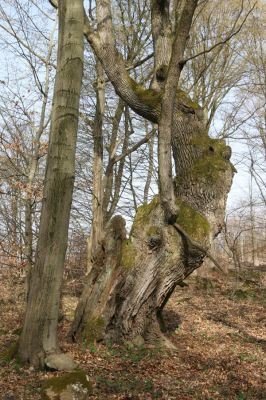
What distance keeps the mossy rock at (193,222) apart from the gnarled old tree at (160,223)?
0.06ft

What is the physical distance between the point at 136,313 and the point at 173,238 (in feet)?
4.81

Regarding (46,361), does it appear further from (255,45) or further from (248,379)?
(255,45)

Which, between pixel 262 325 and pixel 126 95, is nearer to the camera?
pixel 126 95

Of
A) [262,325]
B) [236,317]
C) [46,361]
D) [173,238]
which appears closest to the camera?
[46,361]

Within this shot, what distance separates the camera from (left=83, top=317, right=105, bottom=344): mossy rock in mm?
7129

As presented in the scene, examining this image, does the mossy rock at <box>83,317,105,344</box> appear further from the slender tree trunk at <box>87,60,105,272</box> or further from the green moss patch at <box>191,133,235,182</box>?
the slender tree trunk at <box>87,60,105,272</box>

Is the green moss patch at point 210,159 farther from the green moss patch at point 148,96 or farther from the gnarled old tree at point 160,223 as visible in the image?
the green moss patch at point 148,96

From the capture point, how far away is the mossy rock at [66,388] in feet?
12.9

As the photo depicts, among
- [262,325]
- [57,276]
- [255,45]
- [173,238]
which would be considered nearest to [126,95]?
[173,238]

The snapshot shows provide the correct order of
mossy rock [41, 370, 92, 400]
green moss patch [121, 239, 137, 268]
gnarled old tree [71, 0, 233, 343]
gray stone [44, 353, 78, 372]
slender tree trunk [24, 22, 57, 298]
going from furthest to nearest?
slender tree trunk [24, 22, 57, 298], green moss patch [121, 239, 137, 268], gnarled old tree [71, 0, 233, 343], gray stone [44, 353, 78, 372], mossy rock [41, 370, 92, 400]

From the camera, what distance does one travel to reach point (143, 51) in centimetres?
1370

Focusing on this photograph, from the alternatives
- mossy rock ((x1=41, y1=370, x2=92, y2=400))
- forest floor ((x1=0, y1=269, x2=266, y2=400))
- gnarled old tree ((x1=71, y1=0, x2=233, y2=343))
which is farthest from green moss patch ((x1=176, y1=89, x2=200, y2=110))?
mossy rock ((x1=41, y1=370, x2=92, y2=400))

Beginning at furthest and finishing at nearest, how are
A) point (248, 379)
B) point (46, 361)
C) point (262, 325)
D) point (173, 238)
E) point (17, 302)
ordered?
point (17, 302), point (262, 325), point (173, 238), point (248, 379), point (46, 361)

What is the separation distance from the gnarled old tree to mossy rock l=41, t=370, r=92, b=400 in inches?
118
